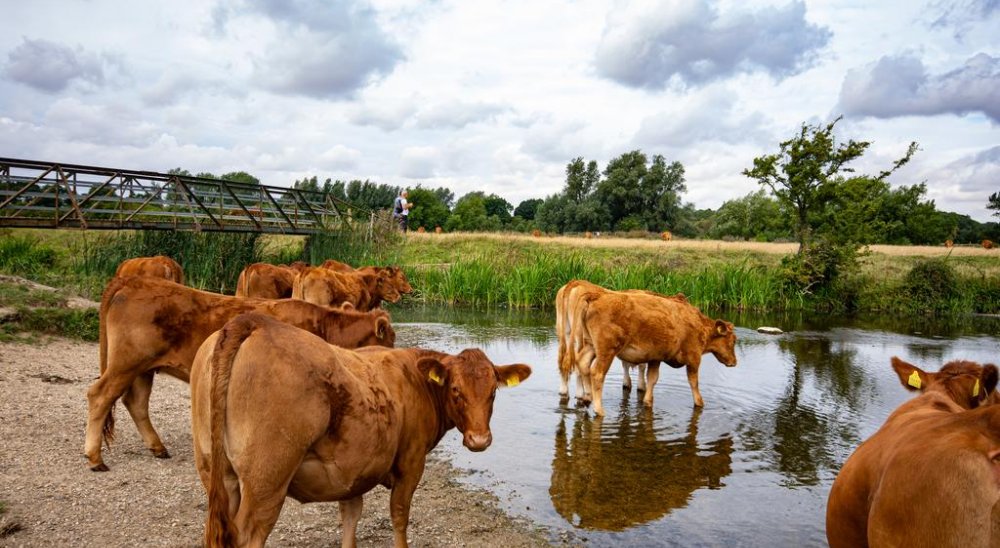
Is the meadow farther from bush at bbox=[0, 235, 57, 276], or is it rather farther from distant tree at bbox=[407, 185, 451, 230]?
distant tree at bbox=[407, 185, 451, 230]

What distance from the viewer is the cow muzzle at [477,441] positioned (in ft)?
17.1

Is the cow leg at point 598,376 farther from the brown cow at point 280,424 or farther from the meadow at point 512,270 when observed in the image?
the meadow at point 512,270

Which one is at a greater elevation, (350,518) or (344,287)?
(344,287)

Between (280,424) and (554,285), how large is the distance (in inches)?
884

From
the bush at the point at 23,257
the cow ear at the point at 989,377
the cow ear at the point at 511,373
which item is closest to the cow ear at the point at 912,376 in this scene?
the cow ear at the point at 989,377

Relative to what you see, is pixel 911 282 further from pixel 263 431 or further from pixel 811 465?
pixel 263 431

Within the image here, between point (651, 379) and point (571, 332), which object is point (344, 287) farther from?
point (651, 379)

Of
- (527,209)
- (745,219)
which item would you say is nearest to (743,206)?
(745,219)

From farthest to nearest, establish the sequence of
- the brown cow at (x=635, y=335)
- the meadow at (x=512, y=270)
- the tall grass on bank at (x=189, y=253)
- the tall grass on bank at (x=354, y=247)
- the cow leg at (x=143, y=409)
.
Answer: the tall grass on bank at (x=354, y=247) < the meadow at (x=512, y=270) < the tall grass on bank at (x=189, y=253) < the brown cow at (x=635, y=335) < the cow leg at (x=143, y=409)

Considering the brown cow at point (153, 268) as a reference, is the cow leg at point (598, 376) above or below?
below

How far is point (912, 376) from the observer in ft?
18.3

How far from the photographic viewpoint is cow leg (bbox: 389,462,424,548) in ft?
16.9

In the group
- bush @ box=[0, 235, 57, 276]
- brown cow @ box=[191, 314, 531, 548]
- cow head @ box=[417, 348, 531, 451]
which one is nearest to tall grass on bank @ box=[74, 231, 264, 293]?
bush @ box=[0, 235, 57, 276]

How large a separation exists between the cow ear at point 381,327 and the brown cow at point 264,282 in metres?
6.04
